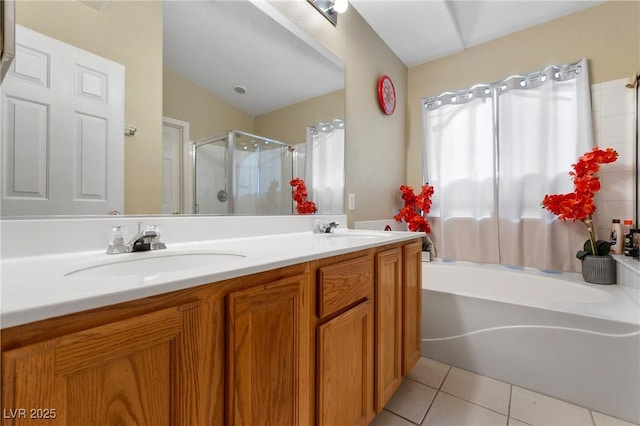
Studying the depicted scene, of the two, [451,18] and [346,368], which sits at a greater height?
[451,18]

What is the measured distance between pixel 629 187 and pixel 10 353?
283cm

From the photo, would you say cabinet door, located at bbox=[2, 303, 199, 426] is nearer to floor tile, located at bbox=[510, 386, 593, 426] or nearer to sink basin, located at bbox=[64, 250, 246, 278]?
sink basin, located at bbox=[64, 250, 246, 278]

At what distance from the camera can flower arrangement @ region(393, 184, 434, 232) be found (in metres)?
2.38

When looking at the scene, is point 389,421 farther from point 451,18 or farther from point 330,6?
point 451,18

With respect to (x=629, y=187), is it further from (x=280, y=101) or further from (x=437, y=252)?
(x=280, y=101)

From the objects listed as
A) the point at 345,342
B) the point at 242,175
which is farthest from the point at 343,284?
the point at 242,175

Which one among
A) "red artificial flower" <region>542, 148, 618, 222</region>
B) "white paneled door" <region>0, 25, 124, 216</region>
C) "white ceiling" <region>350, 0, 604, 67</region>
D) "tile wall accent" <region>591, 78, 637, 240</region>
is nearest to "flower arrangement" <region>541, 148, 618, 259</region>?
"red artificial flower" <region>542, 148, 618, 222</region>

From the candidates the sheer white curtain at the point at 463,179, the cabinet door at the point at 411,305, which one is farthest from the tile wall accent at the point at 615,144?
the cabinet door at the point at 411,305

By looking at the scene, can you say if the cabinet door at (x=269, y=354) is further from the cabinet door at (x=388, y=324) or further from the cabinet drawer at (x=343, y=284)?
the cabinet door at (x=388, y=324)

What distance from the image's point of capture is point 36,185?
73 cm

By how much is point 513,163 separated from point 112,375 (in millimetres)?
A: 2593

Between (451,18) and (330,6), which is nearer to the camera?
(330,6)

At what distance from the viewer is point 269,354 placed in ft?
2.13

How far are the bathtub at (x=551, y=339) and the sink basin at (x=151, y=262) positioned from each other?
1404mm
